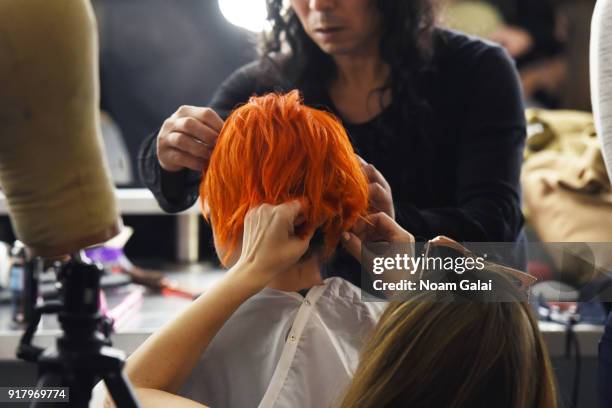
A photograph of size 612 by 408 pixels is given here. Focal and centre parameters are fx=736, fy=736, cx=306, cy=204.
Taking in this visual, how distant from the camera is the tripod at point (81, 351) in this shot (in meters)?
0.54

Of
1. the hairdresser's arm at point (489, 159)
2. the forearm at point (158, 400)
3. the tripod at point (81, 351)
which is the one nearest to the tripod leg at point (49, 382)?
the tripod at point (81, 351)

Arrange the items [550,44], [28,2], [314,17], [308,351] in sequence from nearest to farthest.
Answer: [28,2], [308,351], [314,17], [550,44]

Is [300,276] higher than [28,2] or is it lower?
lower

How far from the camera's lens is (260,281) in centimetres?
82

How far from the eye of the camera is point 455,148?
4.11ft

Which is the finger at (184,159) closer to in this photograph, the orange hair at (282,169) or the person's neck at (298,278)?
the orange hair at (282,169)

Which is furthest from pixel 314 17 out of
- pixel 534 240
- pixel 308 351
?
pixel 534 240

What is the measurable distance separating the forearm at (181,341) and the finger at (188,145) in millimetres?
Answer: 257

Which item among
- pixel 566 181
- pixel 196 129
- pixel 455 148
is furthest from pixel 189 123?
pixel 566 181

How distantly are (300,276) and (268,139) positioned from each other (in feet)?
0.70

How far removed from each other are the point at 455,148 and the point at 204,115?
45 centimetres

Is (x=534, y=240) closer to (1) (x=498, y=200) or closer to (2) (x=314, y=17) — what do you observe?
(1) (x=498, y=200)

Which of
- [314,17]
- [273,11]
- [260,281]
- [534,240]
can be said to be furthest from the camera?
[534,240]

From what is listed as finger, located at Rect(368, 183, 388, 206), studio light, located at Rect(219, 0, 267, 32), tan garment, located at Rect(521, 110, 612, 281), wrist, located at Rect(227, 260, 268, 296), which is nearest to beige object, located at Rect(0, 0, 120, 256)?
wrist, located at Rect(227, 260, 268, 296)
